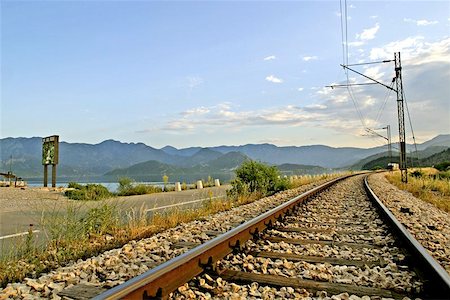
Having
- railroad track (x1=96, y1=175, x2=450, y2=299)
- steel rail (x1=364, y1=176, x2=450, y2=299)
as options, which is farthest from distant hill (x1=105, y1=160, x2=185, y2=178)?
steel rail (x1=364, y1=176, x2=450, y2=299)

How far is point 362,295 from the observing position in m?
3.25

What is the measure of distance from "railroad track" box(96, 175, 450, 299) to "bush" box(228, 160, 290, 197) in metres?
8.88

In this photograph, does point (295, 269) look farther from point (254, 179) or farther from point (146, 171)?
point (146, 171)

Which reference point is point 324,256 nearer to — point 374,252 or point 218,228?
point 374,252

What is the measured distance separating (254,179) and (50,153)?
41.2 feet

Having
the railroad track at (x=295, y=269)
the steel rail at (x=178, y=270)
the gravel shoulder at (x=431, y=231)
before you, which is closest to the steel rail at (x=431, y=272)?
the railroad track at (x=295, y=269)

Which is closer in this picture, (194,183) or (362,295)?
(362,295)

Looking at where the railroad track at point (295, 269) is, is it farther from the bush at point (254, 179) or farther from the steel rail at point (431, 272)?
the bush at point (254, 179)

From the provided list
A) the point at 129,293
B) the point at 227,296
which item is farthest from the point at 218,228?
the point at 129,293

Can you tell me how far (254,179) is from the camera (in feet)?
52.5

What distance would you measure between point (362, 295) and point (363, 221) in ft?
15.1

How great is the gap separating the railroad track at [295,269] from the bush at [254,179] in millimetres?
8876

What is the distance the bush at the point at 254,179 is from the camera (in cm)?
1505

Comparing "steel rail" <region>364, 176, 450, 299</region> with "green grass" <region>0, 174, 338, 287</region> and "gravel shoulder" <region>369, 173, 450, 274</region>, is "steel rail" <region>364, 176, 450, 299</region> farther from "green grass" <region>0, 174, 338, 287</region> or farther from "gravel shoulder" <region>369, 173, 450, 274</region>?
"green grass" <region>0, 174, 338, 287</region>
